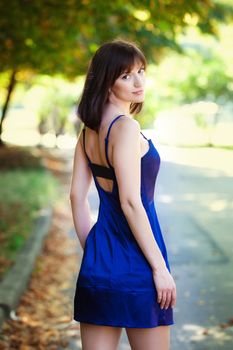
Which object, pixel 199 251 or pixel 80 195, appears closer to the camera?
pixel 80 195

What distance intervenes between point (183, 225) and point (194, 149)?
16113 millimetres

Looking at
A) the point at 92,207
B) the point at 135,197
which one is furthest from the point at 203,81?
the point at 135,197

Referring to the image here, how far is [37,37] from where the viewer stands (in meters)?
7.69

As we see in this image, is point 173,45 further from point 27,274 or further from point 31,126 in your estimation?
point 31,126

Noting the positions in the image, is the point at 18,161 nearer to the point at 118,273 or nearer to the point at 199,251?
the point at 199,251

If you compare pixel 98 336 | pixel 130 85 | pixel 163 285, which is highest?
pixel 130 85

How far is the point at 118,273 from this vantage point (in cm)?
228

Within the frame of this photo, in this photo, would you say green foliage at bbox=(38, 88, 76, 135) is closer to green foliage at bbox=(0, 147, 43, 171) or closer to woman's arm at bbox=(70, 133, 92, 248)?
green foliage at bbox=(0, 147, 43, 171)

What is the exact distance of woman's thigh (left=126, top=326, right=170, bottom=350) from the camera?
2305 mm

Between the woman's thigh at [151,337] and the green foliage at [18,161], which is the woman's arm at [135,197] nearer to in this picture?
the woman's thigh at [151,337]

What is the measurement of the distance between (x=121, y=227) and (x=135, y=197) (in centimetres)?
17

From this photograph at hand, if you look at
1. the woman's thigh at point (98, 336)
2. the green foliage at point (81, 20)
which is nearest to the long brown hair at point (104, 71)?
the woman's thigh at point (98, 336)

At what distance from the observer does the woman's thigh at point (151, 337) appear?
7.56 feet

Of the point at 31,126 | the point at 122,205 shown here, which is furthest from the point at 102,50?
the point at 31,126
